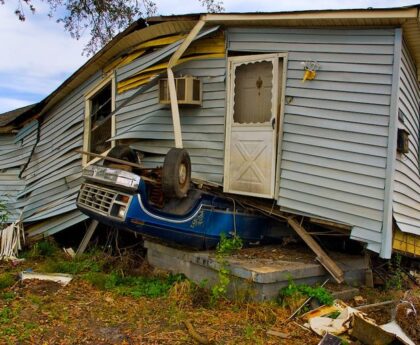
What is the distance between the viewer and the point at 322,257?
240 inches

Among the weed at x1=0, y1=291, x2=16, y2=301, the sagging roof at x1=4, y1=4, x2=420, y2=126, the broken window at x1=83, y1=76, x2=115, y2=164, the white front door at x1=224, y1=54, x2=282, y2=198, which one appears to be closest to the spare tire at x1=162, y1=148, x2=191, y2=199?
the white front door at x1=224, y1=54, x2=282, y2=198

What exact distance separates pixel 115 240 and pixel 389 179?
4726mm

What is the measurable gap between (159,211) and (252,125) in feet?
5.94

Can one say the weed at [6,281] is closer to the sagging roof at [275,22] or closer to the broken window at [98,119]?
the broken window at [98,119]

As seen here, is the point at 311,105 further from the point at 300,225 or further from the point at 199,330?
the point at 199,330

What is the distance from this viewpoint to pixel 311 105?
6.20 meters

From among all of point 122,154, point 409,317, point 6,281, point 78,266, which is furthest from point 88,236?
point 409,317

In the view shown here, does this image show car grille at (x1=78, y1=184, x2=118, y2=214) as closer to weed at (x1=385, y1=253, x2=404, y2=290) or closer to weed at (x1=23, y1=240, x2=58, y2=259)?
weed at (x1=23, y1=240, x2=58, y2=259)

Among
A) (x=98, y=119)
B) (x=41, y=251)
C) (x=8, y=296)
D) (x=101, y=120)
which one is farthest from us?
(x=98, y=119)

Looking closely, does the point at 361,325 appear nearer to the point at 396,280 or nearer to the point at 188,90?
the point at 396,280

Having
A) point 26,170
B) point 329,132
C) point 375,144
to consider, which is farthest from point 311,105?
point 26,170

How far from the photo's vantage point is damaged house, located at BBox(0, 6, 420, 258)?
5719mm

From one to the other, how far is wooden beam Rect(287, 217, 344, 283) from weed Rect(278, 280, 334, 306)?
1.50ft

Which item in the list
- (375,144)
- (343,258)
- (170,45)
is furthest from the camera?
(170,45)
